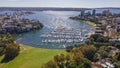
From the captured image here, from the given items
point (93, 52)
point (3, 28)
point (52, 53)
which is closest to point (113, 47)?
point (93, 52)

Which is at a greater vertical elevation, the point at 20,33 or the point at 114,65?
the point at 114,65

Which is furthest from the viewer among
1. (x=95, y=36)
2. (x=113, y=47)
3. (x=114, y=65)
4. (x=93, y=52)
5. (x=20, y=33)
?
(x=20, y=33)

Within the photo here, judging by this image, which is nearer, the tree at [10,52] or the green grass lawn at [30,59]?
the green grass lawn at [30,59]

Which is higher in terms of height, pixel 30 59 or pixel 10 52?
pixel 10 52

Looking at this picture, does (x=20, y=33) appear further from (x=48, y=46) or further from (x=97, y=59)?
(x=97, y=59)

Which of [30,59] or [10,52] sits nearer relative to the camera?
[30,59]

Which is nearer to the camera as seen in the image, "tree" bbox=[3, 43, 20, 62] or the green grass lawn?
the green grass lawn

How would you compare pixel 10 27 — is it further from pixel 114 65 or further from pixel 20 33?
pixel 114 65

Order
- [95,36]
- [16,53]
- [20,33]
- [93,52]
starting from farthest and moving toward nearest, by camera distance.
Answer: [20,33] → [95,36] → [16,53] → [93,52]

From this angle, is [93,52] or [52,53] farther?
[52,53]
